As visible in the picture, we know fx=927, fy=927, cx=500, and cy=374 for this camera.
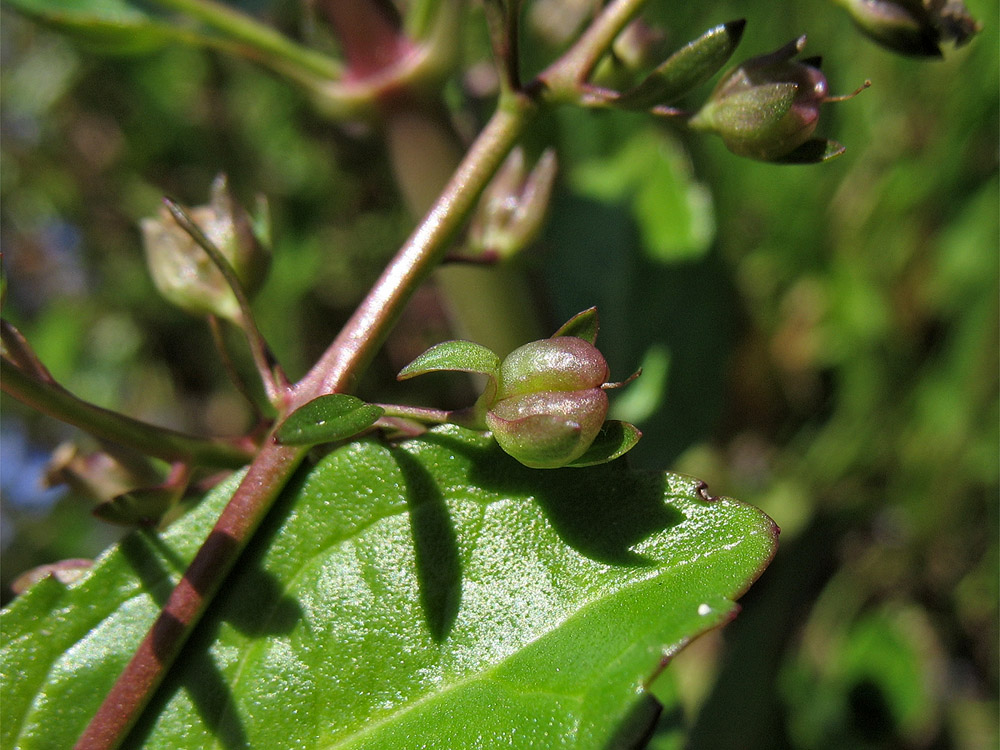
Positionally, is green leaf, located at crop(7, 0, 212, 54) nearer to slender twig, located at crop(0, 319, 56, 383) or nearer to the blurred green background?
the blurred green background

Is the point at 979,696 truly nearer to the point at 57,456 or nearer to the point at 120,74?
the point at 57,456

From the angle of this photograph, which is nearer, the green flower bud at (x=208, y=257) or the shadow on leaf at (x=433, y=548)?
the shadow on leaf at (x=433, y=548)

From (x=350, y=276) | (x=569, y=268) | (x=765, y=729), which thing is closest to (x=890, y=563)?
(x=765, y=729)

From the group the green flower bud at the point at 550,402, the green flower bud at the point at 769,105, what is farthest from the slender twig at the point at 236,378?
the green flower bud at the point at 769,105

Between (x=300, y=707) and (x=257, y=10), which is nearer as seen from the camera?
(x=300, y=707)

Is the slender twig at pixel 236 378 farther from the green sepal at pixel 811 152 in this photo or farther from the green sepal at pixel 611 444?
the green sepal at pixel 811 152

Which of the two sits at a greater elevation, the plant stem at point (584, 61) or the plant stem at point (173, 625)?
the plant stem at point (584, 61)

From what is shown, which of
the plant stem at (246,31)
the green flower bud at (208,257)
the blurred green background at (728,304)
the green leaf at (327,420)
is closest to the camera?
the green leaf at (327,420)
